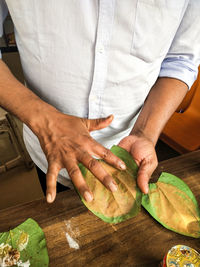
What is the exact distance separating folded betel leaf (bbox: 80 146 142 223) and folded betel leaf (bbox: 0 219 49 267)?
0.50ft


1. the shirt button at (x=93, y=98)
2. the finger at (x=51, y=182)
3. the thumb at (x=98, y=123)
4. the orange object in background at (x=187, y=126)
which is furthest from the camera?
the orange object in background at (x=187, y=126)

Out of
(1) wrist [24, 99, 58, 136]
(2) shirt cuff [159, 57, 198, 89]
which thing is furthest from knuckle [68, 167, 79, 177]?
(2) shirt cuff [159, 57, 198, 89]

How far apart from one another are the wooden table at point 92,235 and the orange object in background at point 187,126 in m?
0.90

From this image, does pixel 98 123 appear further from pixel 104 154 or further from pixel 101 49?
pixel 101 49

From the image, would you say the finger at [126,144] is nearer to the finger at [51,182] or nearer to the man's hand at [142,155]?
the man's hand at [142,155]

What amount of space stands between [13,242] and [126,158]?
38 cm

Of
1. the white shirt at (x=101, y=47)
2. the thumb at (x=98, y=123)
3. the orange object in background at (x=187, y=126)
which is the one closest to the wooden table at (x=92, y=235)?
the thumb at (x=98, y=123)

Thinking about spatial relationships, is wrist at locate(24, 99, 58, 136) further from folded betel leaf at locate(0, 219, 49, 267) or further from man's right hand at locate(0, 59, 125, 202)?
folded betel leaf at locate(0, 219, 49, 267)

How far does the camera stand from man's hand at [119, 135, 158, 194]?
1.73 ft

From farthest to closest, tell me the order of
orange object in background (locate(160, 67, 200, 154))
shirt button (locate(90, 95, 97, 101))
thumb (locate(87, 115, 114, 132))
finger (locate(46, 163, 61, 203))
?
orange object in background (locate(160, 67, 200, 154)) < shirt button (locate(90, 95, 97, 101)) < thumb (locate(87, 115, 114, 132)) < finger (locate(46, 163, 61, 203))


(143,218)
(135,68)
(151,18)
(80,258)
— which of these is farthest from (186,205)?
(151,18)

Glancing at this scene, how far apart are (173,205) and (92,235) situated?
0.87ft

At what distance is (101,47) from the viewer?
53 cm

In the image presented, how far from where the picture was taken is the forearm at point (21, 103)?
0.51m
